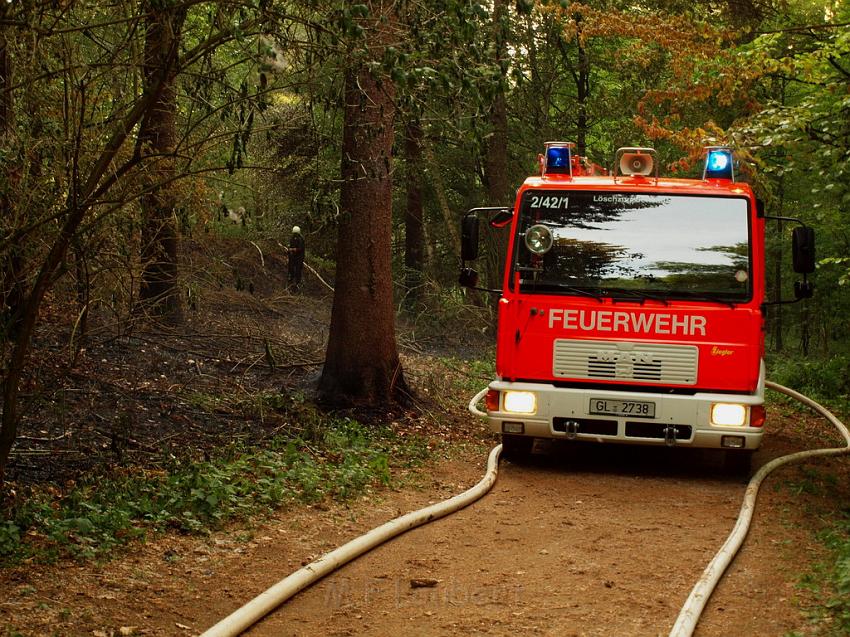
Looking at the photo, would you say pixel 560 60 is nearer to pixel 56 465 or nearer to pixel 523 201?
pixel 523 201

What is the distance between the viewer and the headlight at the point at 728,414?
9391 millimetres

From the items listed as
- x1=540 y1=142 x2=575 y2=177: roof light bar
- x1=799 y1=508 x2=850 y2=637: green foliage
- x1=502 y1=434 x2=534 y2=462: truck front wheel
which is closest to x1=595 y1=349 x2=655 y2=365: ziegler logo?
x1=502 y1=434 x2=534 y2=462: truck front wheel

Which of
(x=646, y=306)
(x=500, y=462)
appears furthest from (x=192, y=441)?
(x=646, y=306)

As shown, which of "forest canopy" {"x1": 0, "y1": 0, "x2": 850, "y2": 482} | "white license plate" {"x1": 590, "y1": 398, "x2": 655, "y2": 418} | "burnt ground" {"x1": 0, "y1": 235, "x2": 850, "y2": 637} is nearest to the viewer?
"burnt ground" {"x1": 0, "y1": 235, "x2": 850, "y2": 637}

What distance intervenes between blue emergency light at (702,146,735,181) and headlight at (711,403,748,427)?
2.38 meters

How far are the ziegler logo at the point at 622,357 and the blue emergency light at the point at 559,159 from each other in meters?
1.98

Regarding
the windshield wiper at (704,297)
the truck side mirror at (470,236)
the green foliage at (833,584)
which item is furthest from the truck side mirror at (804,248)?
the truck side mirror at (470,236)

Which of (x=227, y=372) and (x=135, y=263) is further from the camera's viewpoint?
(x=227, y=372)

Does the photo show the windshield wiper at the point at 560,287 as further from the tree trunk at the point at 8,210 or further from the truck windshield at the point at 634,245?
the tree trunk at the point at 8,210

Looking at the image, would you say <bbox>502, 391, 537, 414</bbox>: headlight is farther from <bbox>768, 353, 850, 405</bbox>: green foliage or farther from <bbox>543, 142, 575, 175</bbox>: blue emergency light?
A: <bbox>768, 353, 850, 405</bbox>: green foliage

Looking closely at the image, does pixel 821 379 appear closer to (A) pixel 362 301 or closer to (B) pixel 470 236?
(A) pixel 362 301

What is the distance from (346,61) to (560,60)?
20.3m

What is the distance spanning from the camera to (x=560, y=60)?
25.9m

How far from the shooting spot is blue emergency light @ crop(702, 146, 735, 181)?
10.3m
